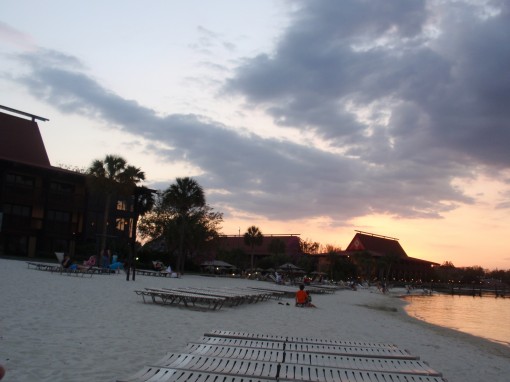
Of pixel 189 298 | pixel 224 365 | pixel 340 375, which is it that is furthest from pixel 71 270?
pixel 340 375

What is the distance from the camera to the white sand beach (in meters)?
6.70

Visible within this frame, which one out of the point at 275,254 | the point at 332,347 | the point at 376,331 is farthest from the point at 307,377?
the point at 275,254

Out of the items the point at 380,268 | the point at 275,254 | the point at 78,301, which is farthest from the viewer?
the point at 380,268

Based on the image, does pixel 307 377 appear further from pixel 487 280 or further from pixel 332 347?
pixel 487 280

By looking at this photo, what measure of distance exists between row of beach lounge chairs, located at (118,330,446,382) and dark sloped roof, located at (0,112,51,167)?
4443 centimetres

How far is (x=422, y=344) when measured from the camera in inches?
497

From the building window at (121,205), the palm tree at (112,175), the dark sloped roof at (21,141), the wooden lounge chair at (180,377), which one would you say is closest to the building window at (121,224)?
the building window at (121,205)

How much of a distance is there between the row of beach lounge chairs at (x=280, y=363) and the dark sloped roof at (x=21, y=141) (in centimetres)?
4443

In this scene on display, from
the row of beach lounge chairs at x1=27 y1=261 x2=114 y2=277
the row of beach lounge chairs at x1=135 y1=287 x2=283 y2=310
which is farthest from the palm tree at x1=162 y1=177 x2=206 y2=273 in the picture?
the row of beach lounge chairs at x1=135 y1=287 x2=283 y2=310

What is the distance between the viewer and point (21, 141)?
48.7 meters

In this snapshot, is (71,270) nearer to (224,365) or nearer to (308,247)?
(224,365)

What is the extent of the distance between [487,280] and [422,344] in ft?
563

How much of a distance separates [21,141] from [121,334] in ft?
149

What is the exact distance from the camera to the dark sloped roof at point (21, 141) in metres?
47.2
